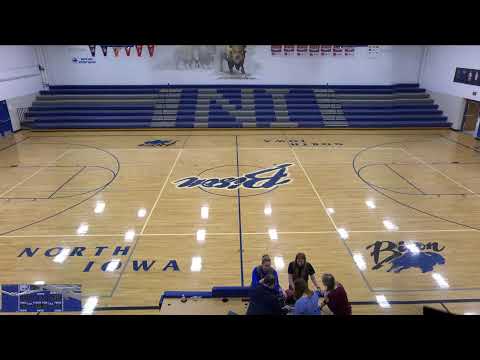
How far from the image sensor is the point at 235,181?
12.1 metres

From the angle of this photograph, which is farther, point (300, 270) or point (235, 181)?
point (235, 181)

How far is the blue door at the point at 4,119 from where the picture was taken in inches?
717

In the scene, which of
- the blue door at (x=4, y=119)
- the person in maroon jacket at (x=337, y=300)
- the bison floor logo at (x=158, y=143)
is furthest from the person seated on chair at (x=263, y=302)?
the blue door at (x=4, y=119)

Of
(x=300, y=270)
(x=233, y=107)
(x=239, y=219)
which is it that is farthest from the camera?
(x=233, y=107)

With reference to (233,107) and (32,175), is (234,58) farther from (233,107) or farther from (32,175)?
(32,175)

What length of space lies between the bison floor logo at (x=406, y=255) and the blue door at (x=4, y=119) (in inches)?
735

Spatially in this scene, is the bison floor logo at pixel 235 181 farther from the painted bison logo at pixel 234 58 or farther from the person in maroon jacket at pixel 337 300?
the painted bison logo at pixel 234 58

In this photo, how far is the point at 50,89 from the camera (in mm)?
21922

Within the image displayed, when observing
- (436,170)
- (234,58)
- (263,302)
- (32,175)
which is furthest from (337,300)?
(234,58)

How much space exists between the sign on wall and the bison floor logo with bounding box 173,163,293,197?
1140cm

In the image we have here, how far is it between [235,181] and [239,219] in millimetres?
2921

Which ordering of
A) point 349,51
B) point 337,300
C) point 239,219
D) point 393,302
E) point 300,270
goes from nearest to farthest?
point 337,300 → point 300,270 → point 393,302 → point 239,219 → point 349,51

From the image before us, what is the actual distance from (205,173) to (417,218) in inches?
274
